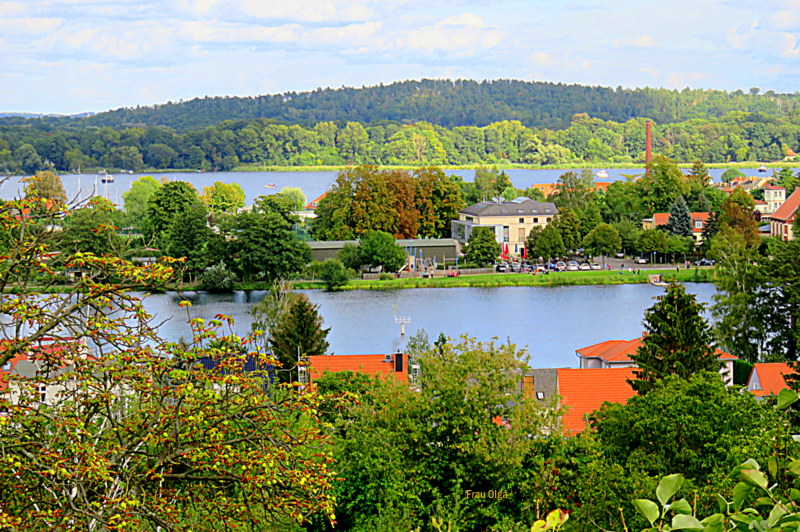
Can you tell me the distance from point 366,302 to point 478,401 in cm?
1777

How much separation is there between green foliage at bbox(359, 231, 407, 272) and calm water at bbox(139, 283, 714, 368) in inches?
114

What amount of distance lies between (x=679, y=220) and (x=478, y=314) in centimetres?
1378

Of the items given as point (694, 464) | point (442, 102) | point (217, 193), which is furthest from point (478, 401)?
point (442, 102)

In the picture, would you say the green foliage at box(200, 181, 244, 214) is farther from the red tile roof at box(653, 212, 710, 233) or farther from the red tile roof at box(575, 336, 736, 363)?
the red tile roof at box(575, 336, 736, 363)

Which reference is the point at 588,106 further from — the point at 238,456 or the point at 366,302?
the point at 238,456

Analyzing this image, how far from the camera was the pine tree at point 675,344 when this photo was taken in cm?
1083

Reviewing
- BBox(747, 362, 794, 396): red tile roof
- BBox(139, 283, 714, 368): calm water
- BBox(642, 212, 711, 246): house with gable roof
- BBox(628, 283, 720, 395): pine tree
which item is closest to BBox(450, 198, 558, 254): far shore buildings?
BBox(642, 212, 711, 246): house with gable roof

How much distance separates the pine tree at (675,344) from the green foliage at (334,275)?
17.1 meters

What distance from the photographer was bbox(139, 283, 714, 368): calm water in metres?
19.3

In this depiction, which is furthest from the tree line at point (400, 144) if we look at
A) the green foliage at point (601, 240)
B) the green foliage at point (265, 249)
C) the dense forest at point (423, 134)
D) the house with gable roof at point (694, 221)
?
the green foliage at point (265, 249)

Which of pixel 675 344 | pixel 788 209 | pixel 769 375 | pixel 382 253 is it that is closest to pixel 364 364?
pixel 675 344

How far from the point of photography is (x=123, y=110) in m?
129

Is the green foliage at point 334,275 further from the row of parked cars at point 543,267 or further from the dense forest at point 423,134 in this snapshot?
the dense forest at point 423,134

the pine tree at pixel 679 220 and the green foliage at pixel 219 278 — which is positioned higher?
the pine tree at pixel 679 220
